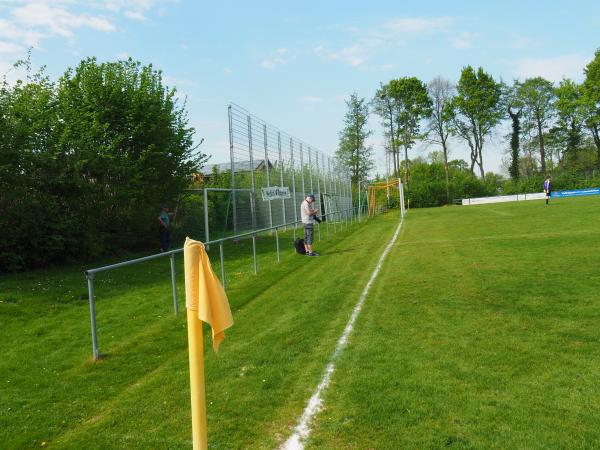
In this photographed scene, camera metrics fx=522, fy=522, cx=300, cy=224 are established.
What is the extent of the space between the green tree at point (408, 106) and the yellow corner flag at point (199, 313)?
6718cm

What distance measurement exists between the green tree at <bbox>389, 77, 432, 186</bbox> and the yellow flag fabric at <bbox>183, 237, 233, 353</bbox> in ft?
220

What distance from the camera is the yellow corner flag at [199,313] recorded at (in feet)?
8.54

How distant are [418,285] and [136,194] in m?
11.8

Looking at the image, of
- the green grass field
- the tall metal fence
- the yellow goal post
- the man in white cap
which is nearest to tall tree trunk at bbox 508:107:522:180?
the yellow goal post

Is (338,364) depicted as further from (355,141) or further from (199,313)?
(355,141)

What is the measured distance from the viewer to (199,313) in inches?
104

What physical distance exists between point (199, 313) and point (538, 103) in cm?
7706

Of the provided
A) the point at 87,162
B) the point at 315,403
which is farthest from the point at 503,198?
the point at 315,403

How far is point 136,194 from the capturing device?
17969mm

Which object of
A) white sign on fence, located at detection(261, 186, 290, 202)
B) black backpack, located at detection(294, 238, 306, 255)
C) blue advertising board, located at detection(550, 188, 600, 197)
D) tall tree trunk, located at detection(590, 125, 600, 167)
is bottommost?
black backpack, located at detection(294, 238, 306, 255)

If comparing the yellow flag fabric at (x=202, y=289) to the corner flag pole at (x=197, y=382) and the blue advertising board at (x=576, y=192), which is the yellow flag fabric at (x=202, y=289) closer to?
the corner flag pole at (x=197, y=382)

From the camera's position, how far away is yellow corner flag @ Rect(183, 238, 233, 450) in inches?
103

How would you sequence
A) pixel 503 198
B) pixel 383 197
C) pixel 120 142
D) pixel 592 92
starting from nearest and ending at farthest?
pixel 120 142, pixel 383 197, pixel 503 198, pixel 592 92

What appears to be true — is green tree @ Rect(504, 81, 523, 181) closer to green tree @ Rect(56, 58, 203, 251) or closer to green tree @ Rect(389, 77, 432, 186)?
green tree @ Rect(389, 77, 432, 186)
